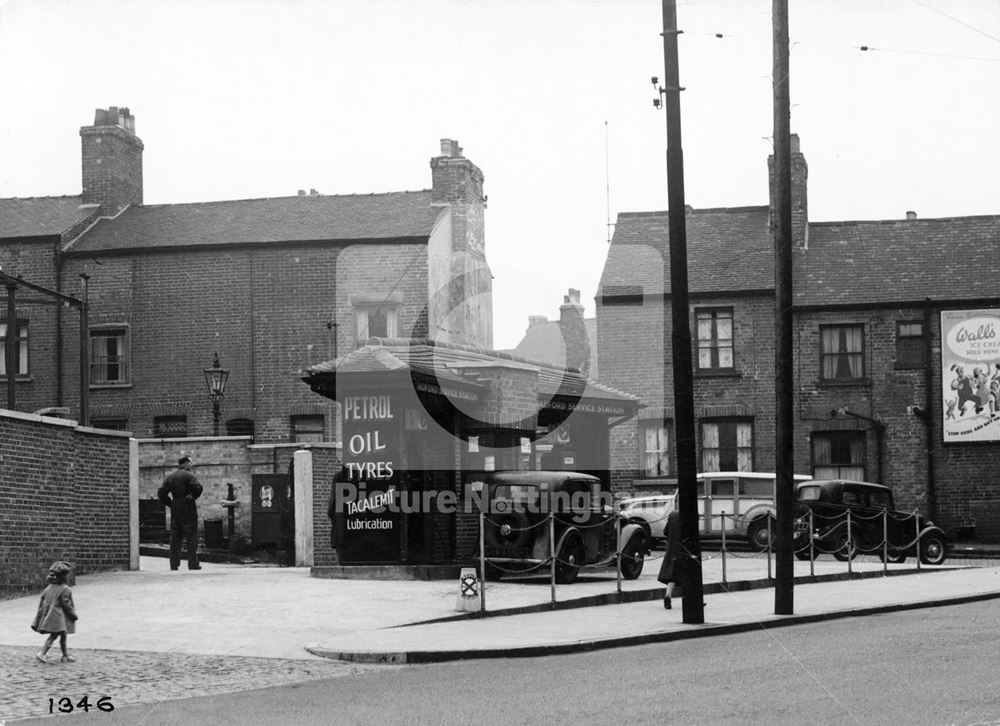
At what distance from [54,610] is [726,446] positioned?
2688 centimetres

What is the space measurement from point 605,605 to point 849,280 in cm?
2219

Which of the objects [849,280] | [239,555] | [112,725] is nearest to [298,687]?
[112,725]

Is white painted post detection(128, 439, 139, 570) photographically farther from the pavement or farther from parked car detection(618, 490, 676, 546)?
parked car detection(618, 490, 676, 546)

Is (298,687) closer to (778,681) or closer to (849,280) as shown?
(778,681)

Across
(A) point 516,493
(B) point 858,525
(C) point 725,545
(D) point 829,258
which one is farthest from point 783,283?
(D) point 829,258

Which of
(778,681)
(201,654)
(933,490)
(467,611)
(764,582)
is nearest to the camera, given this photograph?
(778,681)

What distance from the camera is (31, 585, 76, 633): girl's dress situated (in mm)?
12477

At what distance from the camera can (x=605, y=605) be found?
722 inches

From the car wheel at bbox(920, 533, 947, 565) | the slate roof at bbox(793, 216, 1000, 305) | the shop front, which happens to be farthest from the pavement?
the slate roof at bbox(793, 216, 1000, 305)

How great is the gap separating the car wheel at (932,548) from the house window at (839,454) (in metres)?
9.25

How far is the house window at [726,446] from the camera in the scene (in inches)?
1473

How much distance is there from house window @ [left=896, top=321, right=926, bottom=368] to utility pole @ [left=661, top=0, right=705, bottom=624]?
22792 mm

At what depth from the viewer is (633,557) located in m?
21.5

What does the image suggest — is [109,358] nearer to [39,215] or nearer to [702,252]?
[39,215]
